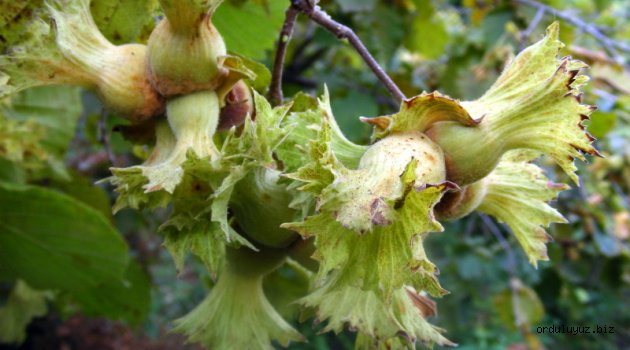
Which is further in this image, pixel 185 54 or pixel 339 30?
pixel 339 30

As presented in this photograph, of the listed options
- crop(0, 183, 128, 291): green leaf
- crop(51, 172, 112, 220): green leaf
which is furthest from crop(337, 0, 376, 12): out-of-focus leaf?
crop(0, 183, 128, 291): green leaf

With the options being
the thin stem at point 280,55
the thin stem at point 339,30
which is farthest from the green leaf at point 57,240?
the thin stem at point 339,30

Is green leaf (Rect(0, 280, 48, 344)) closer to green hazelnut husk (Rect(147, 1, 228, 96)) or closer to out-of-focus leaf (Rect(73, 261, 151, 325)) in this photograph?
out-of-focus leaf (Rect(73, 261, 151, 325))

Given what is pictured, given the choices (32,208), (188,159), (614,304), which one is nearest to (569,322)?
(614,304)

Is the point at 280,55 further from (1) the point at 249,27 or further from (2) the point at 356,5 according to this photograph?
(2) the point at 356,5

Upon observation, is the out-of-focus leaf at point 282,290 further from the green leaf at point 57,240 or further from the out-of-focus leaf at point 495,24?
the out-of-focus leaf at point 495,24

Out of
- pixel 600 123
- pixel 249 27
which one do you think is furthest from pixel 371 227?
pixel 600 123
